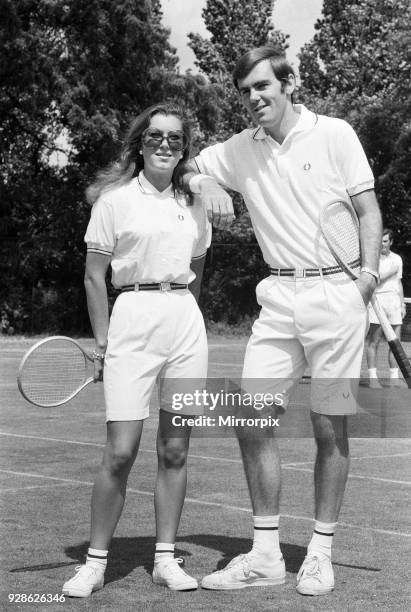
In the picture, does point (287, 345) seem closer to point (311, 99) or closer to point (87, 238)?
point (87, 238)

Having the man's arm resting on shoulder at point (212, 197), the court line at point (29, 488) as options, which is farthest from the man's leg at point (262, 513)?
the court line at point (29, 488)

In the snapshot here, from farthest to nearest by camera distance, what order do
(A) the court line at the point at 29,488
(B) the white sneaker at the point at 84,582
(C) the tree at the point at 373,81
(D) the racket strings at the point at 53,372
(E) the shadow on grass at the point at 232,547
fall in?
(C) the tree at the point at 373,81 → (A) the court line at the point at 29,488 → (E) the shadow on grass at the point at 232,547 → (D) the racket strings at the point at 53,372 → (B) the white sneaker at the point at 84,582

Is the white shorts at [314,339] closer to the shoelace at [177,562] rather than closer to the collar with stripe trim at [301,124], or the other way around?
the collar with stripe trim at [301,124]

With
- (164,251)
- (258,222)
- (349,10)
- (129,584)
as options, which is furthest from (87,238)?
(349,10)

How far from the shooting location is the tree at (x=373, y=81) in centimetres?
3675

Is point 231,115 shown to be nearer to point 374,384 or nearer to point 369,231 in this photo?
point 374,384

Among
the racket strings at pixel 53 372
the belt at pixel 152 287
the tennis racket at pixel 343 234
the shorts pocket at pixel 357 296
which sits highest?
the tennis racket at pixel 343 234

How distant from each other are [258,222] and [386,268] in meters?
10.7

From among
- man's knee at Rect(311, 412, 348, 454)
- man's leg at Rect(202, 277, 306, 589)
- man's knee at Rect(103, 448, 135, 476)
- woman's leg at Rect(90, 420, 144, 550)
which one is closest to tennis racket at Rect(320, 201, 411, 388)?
man's leg at Rect(202, 277, 306, 589)

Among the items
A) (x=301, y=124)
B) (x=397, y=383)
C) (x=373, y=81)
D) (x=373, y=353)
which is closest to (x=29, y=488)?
(x=301, y=124)

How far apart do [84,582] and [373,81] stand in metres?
41.1

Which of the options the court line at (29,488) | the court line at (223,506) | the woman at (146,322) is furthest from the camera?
the court line at (29,488)

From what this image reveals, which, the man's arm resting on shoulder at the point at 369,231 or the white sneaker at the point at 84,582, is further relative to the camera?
the man's arm resting on shoulder at the point at 369,231

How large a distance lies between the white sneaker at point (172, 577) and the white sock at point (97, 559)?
244 millimetres
